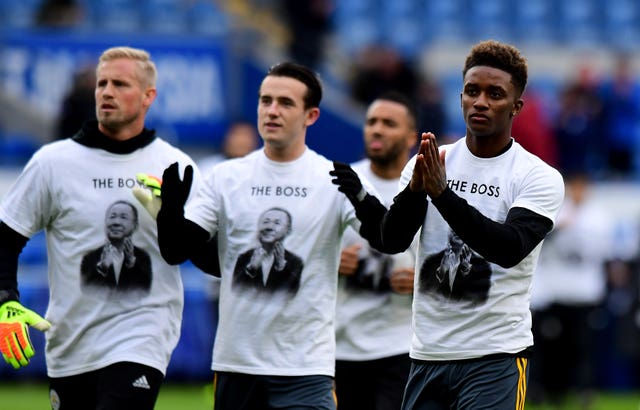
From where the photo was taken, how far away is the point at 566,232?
46.3 ft

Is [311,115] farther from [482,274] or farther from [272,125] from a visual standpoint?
[482,274]

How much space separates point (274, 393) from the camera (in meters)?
7.16

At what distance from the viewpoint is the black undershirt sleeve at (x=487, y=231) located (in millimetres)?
6039

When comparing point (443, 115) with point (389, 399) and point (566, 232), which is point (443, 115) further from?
point (389, 399)

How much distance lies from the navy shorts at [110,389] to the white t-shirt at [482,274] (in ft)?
4.94

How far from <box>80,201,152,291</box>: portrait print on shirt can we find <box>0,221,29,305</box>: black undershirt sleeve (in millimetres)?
357

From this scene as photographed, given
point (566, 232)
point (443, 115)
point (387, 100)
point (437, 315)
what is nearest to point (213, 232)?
point (437, 315)

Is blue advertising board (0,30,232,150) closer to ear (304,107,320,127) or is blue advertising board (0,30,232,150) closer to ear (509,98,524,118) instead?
ear (304,107,320,127)

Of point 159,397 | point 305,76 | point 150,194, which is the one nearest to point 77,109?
point 159,397

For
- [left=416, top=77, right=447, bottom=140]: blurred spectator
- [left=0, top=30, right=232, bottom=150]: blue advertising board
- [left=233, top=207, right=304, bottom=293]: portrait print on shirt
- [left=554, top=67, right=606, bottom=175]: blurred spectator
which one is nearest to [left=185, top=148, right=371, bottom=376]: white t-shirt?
[left=233, top=207, right=304, bottom=293]: portrait print on shirt

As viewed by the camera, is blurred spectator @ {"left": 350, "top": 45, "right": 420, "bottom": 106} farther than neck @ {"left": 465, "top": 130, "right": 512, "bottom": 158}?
Yes

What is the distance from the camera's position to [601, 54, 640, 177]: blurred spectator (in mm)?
19370

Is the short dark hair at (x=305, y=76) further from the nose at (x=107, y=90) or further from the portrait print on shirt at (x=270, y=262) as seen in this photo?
the nose at (x=107, y=90)

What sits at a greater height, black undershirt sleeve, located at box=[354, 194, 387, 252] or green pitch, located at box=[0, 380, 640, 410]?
black undershirt sleeve, located at box=[354, 194, 387, 252]
